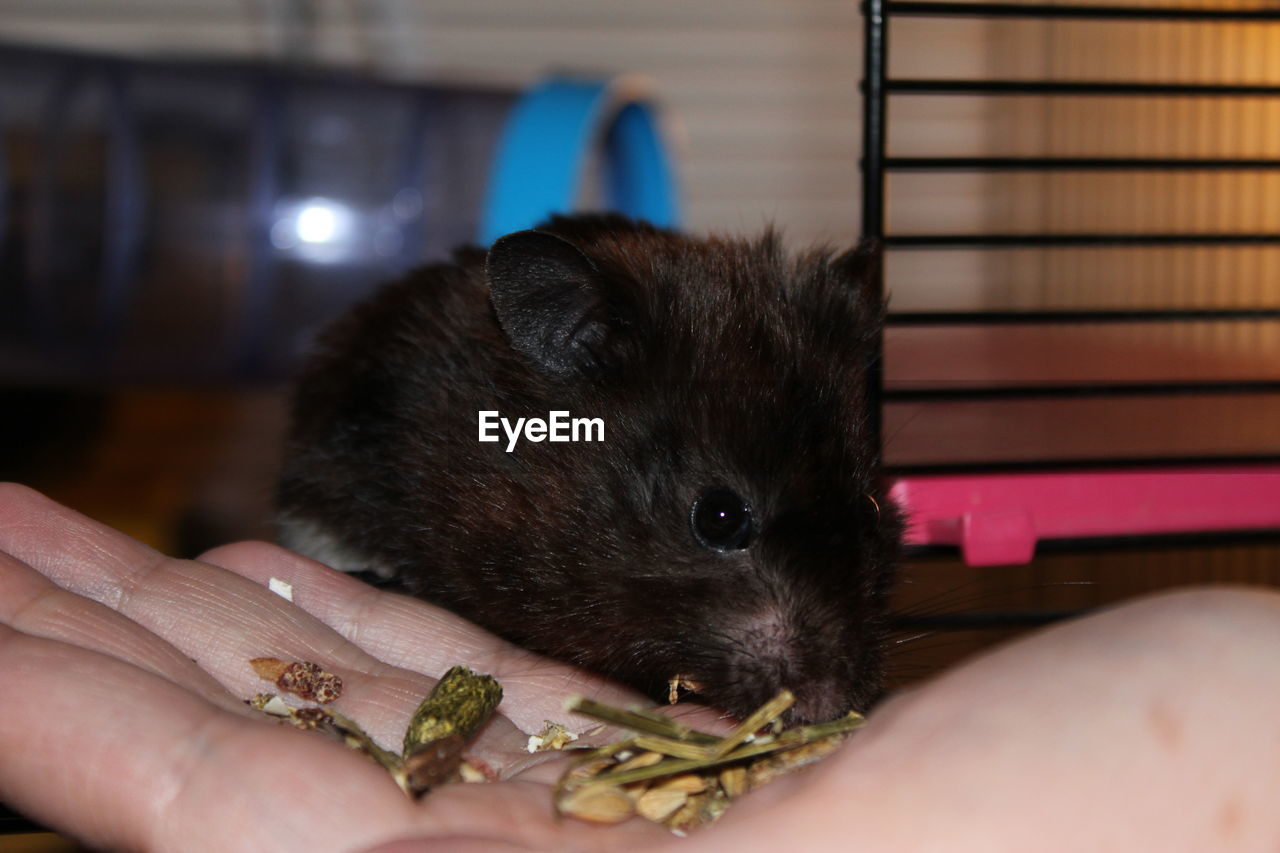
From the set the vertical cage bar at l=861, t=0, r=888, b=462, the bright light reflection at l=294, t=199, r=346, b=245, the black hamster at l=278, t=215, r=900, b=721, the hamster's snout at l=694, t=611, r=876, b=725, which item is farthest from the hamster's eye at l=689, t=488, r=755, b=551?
the bright light reflection at l=294, t=199, r=346, b=245

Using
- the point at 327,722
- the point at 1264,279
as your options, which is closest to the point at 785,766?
the point at 327,722

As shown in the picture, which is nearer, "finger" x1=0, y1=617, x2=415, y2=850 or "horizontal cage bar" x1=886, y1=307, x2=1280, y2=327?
"finger" x1=0, y1=617, x2=415, y2=850

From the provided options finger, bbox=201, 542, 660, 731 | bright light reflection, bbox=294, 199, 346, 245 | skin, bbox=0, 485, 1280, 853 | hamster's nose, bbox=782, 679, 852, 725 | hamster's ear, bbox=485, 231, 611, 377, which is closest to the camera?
skin, bbox=0, 485, 1280, 853

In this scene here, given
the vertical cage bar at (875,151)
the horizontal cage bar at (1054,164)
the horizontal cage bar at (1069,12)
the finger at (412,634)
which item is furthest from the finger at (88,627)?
the horizontal cage bar at (1069,12)

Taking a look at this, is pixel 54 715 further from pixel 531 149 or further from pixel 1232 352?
pixel 1232 352

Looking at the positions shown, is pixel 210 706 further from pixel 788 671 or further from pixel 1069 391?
pixel 1069 391

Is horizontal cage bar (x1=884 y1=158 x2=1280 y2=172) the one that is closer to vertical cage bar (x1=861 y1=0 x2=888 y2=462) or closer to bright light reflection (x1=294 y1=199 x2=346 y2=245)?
vertical cage bar (x1=861 y1=0 x2=888 y2=462)

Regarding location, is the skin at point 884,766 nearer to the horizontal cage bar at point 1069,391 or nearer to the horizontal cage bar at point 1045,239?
the horizontal cage bar at point 1069,391
